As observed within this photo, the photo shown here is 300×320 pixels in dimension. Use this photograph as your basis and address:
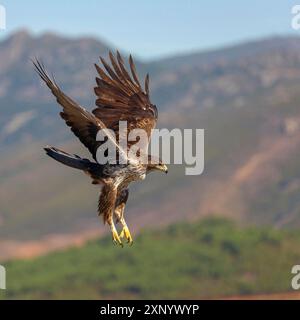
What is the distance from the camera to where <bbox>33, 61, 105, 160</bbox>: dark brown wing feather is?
13.3m

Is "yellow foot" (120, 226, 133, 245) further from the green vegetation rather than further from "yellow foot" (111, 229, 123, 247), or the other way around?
the green vegetation

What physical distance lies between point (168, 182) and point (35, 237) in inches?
1088

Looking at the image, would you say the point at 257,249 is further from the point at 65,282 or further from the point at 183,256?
the point at 65,282

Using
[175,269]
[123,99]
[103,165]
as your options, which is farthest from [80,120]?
[175,269]

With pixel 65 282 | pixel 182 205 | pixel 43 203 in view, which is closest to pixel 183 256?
pixel 65 282

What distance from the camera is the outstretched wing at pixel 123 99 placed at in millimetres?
15406

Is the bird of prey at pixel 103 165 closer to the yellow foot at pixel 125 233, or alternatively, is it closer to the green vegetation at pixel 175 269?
the yellow foot at pixel 125 233

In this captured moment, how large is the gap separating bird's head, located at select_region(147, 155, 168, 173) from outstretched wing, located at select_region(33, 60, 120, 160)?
0.84 metres

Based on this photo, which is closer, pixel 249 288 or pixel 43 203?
pixel 249 288

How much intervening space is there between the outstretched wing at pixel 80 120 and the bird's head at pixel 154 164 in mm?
838

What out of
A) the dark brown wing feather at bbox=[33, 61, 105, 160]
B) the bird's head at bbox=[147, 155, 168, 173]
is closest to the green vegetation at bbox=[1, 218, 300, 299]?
the bird's head at bbox=[147, 155, 168, 173]

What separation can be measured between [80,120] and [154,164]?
1.30 metres
